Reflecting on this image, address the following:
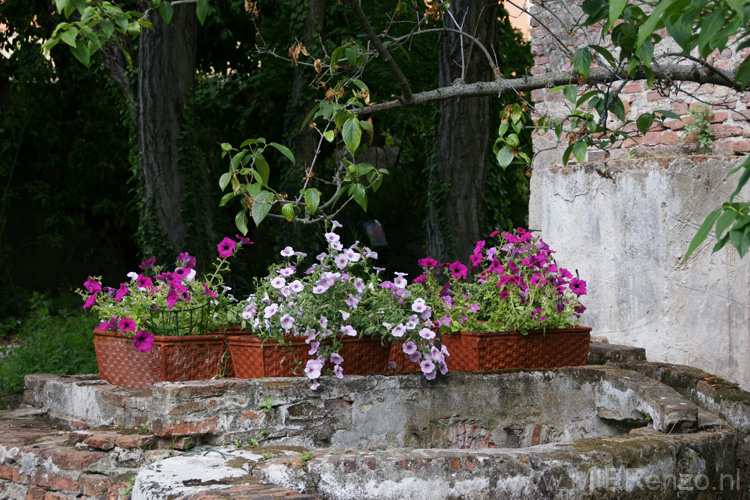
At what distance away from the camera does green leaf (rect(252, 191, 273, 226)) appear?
2.81m

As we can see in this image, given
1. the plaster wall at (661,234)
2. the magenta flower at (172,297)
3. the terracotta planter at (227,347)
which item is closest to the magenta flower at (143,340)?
the magenta flower at (172,297)

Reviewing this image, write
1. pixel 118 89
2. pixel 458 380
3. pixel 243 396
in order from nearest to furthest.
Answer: pixel 243 396 < pixel 458 380 < pixel 118 89

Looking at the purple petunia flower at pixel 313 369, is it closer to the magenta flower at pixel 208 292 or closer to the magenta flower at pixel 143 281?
the magenta flower at pixel 208 292

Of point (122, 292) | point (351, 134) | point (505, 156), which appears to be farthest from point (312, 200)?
point (122, 292)

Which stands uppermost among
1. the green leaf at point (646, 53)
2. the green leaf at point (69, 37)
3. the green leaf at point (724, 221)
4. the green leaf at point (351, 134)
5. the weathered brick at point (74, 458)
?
the green leaf at point (69, 37)

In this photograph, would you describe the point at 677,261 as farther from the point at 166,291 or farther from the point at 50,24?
the point at 50,24

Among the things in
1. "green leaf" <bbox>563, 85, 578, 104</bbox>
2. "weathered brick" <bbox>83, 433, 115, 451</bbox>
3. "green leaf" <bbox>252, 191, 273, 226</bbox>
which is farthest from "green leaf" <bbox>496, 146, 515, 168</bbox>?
"weathered brick" <bbox>83, 433, 115, 451</bbox>

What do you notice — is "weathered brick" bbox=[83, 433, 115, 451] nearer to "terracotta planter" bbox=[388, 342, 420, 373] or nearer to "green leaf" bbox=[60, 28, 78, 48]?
"terracotta planter" bbox=[388, 342, 420, 373]

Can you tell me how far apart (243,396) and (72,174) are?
9.11 m

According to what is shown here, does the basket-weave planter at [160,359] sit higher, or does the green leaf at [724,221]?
the green leaf at [724,221]

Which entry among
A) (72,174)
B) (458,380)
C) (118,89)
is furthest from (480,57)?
(72,174)

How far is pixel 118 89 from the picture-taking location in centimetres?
811

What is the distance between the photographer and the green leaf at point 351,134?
2.77 m

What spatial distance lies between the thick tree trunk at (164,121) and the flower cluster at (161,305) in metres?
2.89
